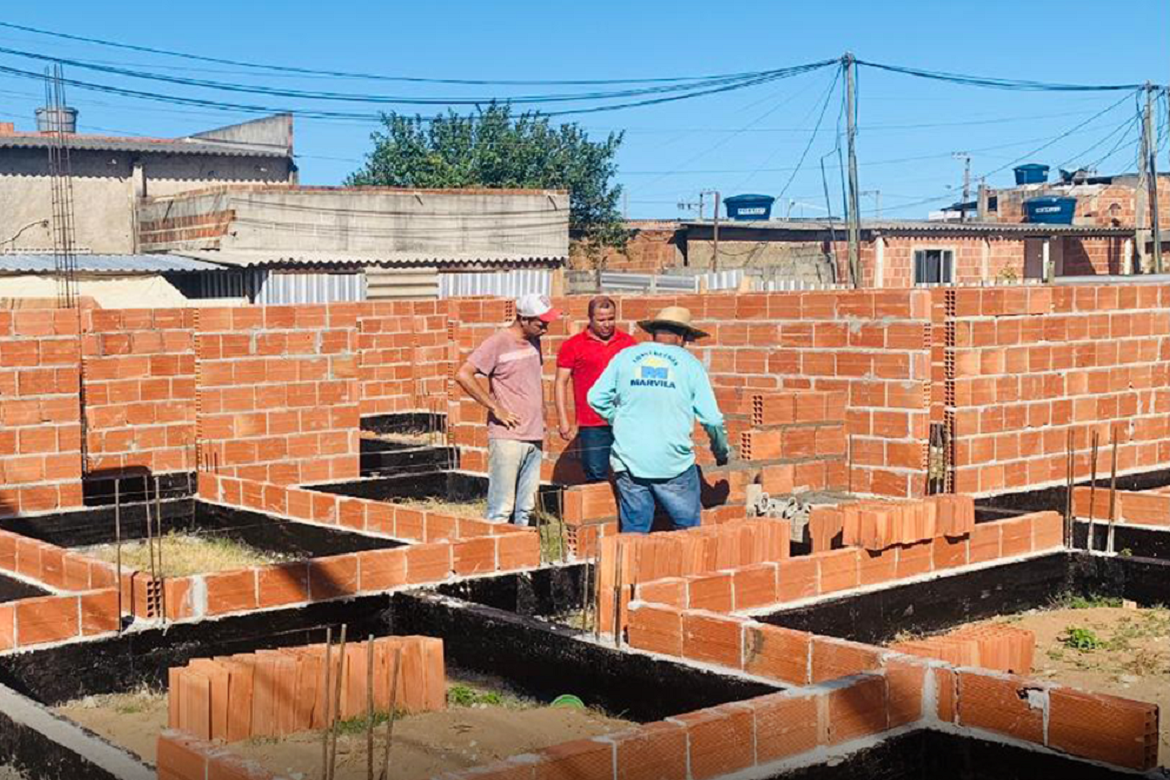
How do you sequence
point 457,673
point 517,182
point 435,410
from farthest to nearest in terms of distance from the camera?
point 517,182 → point 435,410 → point 457,673

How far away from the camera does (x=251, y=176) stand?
3334 centimetres

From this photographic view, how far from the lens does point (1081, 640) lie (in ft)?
24.3

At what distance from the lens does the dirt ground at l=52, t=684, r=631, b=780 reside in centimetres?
535

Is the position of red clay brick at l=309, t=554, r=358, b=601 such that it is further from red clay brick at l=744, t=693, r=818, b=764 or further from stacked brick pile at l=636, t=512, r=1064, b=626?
red clay brick at l=744, t=693, r=818, b=764

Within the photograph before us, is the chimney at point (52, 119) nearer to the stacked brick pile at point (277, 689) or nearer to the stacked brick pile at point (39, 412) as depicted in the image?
the stacked brick pile at point (39, 412)

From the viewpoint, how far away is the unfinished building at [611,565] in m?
5.13

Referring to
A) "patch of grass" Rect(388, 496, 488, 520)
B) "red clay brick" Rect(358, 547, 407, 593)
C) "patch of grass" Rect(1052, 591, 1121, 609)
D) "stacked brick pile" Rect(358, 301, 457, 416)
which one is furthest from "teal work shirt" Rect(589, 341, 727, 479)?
"stacked brick pile" Rect(358, 301, 457, 416)

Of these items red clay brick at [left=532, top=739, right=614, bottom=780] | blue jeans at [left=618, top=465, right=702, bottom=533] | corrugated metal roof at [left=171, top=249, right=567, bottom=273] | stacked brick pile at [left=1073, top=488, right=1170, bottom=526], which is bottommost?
red clay brick at [left=532, top=739, right=614, bottom=780]

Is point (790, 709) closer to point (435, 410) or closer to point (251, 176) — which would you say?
point (435, 410)

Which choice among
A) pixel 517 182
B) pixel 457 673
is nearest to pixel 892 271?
pixel 517 182

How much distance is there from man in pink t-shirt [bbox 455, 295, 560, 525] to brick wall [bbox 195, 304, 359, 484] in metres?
2.75

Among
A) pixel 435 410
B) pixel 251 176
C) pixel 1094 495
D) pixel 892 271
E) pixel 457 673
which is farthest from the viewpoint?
pixel 251 176

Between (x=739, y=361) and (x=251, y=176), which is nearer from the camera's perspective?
(x=739, y=361)

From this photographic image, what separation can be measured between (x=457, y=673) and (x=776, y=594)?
5.05 feet
